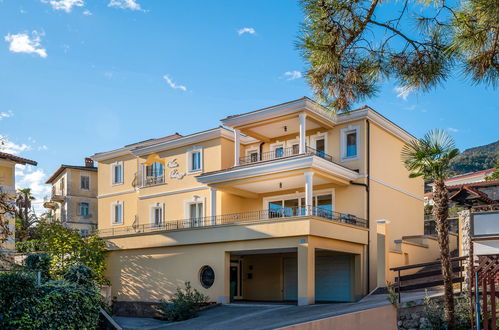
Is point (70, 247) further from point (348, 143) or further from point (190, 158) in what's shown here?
point (348, 143)

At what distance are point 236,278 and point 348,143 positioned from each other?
8424mm

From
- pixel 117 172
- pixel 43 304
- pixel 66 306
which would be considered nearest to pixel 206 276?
pixel 66 306

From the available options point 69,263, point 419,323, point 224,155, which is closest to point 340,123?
point 224,155

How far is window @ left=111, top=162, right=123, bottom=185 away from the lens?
3462cm

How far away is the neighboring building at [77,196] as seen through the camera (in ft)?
164

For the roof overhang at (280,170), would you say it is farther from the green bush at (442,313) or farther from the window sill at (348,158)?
the green bush at (442,313)

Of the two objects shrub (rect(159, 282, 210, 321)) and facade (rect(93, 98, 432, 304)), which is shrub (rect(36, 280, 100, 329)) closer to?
shrub (rect(159, 282, 210, 321))

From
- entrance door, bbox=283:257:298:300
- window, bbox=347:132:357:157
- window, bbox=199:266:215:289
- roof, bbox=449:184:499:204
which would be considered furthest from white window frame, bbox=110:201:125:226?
roof, bbox=449:184:499:204

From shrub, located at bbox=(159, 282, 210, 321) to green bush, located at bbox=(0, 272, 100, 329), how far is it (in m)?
5.56

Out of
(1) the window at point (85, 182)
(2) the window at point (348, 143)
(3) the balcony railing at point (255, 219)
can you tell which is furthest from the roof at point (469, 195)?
(1) the window at point (85, 182)

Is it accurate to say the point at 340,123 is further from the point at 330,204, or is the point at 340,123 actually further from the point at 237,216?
the point at 237,216

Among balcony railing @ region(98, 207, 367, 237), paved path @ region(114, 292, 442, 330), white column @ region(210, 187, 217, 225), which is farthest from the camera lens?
white column @ region(210, 187, 217, 225)

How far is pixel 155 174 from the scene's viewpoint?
3130 centimetres

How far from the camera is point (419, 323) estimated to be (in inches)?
654
